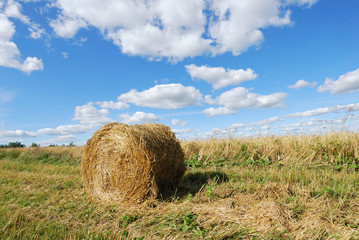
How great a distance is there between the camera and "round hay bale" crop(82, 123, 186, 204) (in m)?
5.39

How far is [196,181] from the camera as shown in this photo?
7.09 m

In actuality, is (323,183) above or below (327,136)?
below

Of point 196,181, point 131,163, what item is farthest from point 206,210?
point 196,181

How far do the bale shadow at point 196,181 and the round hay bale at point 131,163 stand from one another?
0.29 metres

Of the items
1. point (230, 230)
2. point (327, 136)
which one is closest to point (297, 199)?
point (230, 230)

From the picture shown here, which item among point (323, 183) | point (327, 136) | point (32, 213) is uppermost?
point (327, 136)

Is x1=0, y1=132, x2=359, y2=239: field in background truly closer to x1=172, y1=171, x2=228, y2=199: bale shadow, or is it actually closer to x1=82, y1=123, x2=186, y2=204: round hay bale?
x1=172, y1=171, x2=228, y2=199: bale shadow

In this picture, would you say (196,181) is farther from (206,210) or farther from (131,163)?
(206,210)

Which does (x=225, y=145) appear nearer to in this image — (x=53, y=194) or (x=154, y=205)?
(x=154, y=205)

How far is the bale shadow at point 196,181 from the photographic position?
19.6 feet

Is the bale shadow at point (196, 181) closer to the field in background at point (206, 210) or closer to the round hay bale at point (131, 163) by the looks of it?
the field in background at point (206, 210)

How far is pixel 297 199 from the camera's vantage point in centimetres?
473

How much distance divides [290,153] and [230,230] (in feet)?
22.7

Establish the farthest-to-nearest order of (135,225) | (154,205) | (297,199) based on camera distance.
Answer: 1. (154,205)
2. (297,199)
3. (135,225)
